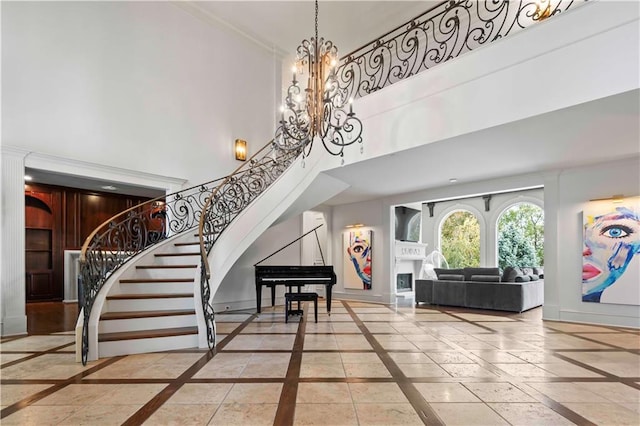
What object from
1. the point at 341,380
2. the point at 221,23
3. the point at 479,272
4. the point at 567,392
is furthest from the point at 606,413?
the point at 221,23

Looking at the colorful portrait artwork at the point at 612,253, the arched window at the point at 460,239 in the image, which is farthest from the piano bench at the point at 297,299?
the arched window at the point at 460,239

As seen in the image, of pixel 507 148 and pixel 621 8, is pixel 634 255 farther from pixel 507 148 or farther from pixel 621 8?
pixel 621 8

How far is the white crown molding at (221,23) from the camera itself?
7.20 metres

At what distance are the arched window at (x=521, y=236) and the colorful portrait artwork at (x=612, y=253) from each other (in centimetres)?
533

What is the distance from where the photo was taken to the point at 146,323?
4.16 m

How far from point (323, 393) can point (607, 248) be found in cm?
543

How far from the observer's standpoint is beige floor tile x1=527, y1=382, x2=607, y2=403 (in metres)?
2.66

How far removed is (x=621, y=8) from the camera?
3.12 meters

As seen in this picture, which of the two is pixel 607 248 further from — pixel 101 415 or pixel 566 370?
pixel 101 415

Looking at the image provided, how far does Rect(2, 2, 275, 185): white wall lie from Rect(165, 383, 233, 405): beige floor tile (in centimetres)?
449

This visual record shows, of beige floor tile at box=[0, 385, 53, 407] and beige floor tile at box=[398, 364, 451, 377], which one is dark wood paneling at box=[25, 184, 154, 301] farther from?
beige floor tile at box=[398, 364, 451, 377]

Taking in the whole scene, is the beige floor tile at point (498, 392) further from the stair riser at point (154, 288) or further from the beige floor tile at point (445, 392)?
the stair riser at point (154, 288)

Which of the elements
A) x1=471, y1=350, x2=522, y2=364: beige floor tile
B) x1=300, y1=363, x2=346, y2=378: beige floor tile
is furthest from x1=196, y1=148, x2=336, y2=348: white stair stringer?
x1=471, y1=350, x2=522, y2=364: beige floor tile

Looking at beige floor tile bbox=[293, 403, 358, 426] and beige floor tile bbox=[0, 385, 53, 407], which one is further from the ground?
beige floor tile bbox=[293, 403, 358, 426]
